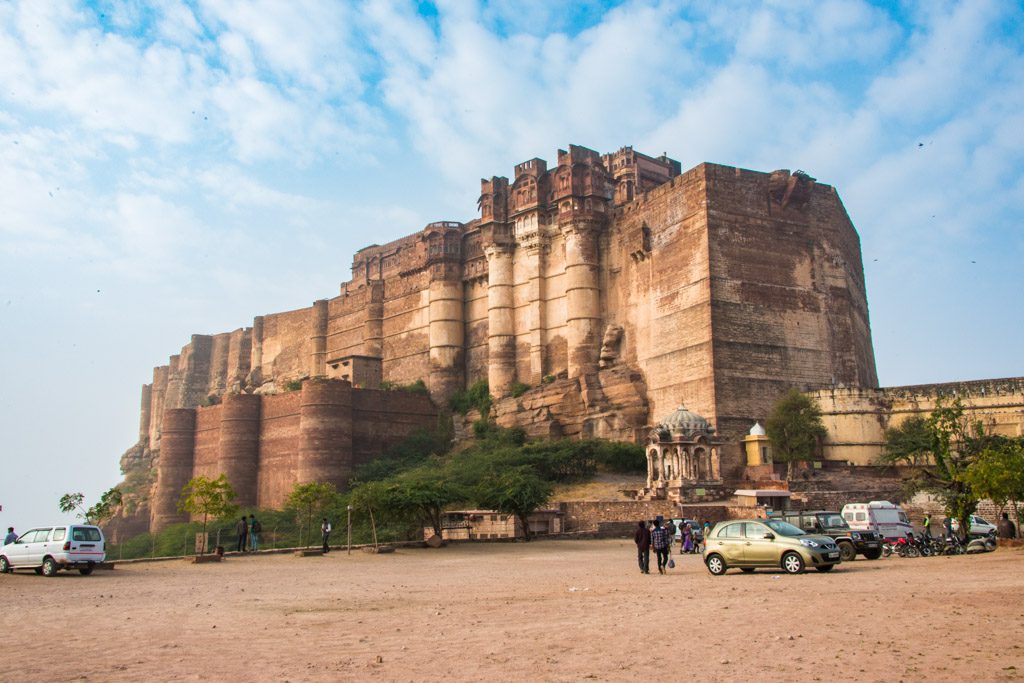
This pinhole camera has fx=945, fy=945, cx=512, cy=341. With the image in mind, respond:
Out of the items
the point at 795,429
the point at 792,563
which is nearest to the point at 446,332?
the point at 795,429

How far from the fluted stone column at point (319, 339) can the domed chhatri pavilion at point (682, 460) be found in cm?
2883

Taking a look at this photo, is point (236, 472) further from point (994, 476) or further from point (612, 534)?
point (994, 476)

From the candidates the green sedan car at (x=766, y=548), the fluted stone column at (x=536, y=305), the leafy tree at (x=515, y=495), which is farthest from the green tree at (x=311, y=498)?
the green sedan car at (x=766, y=548)

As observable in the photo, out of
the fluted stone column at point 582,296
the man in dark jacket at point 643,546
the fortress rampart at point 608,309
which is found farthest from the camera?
the fluted stone column at point 582,296

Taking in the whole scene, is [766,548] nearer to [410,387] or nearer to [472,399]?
[472,399]

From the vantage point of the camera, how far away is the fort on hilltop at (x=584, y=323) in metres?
32.9

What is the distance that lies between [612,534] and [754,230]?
14600 millimetres

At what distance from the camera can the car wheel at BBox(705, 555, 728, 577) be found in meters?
13.0

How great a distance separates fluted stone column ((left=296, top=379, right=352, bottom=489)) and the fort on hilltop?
7 cm

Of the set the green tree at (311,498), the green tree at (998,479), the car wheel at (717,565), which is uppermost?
the green tree at (311,498)

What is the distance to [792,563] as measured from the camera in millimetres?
12555

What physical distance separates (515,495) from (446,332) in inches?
865

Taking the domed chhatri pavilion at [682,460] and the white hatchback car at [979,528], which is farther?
the domed chhatri pavilion at [682,460]

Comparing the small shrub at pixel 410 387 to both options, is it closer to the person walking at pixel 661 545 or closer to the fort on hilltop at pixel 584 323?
the fort on hilltop at pixel 584 323
